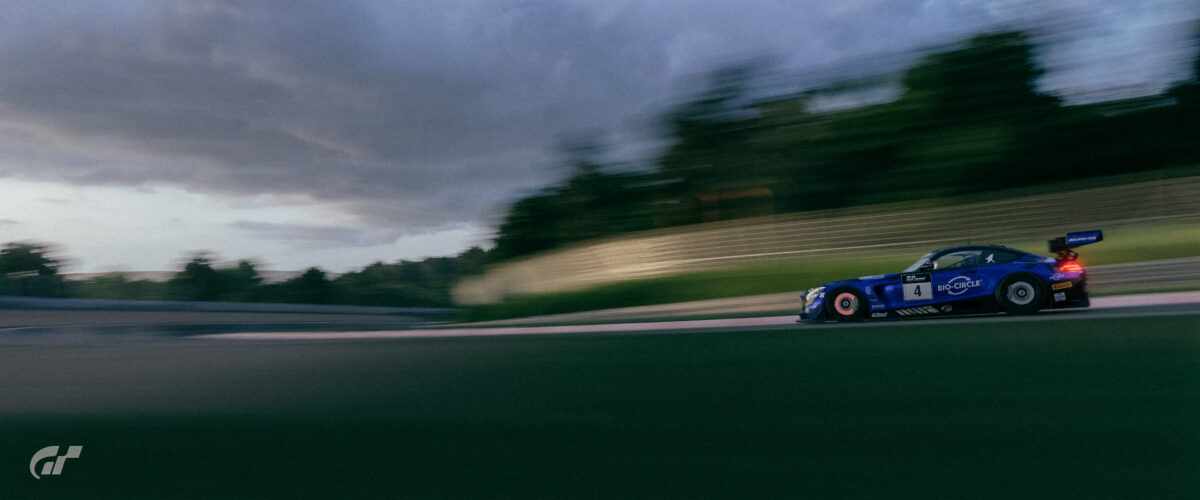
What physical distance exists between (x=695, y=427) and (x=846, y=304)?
688 cm

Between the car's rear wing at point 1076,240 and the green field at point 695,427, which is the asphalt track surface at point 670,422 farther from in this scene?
the car's rear wing at point 1076,240

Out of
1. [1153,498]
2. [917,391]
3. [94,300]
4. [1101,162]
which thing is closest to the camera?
[1153,498]

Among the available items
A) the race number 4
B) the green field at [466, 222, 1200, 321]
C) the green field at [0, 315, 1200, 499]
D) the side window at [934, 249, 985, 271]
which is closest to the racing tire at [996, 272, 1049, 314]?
the side window at [934, 249, 985, 271]


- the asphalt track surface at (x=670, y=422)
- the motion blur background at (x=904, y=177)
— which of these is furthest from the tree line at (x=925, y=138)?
the asphalt track surface at (x=670, y=422)

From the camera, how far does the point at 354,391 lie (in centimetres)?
608

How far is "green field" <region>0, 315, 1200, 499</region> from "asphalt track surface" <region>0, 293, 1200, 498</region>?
18 millimetres

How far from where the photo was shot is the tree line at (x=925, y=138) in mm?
21875

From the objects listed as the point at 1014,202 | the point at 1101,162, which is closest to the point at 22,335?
the point at 1014,202

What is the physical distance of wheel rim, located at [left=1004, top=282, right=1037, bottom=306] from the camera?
9438 mm

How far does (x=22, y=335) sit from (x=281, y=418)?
20553mm

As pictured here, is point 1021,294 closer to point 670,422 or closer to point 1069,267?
point 1069,267

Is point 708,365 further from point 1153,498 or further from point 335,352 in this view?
point 335,352

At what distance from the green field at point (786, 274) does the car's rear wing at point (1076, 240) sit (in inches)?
181

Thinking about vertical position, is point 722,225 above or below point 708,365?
above
